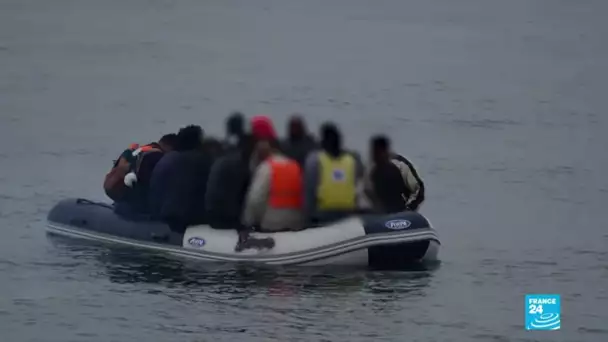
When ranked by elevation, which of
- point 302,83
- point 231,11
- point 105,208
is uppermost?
point 231,11

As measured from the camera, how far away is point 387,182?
20.9m

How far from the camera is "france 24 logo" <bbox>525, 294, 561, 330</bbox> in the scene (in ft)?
61.2

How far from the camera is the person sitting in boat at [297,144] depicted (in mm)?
21375

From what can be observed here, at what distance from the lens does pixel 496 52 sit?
61.2 m

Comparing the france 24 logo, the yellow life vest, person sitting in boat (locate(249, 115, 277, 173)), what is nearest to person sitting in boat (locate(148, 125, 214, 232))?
person sitting in boat (locate(249, 115, 277, 173))

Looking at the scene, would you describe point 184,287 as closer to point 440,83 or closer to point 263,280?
point 263,280

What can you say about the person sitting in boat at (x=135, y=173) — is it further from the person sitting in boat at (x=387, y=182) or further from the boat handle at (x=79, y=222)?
the person sitting in boat at (x=387, y=182)

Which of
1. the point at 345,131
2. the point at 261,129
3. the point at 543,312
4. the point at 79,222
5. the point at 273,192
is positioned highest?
the point at 345,131

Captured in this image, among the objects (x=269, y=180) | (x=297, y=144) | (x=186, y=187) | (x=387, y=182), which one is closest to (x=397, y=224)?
(x=387, y=182)

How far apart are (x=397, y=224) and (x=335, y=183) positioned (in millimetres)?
941

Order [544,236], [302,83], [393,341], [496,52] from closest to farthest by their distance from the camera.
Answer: [393,341] < [544,236] < [302,83] < [496,52]

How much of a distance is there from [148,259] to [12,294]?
73.3 inches

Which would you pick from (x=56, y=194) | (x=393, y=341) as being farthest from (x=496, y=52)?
(x=393, y=341)

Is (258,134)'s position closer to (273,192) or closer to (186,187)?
(273,192)
